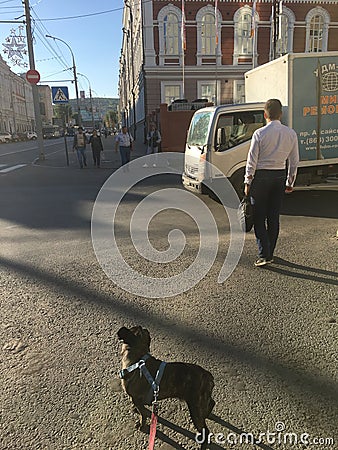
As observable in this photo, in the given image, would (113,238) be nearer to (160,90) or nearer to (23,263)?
(23,263)

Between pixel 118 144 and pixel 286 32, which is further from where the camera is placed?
pixel 286 32

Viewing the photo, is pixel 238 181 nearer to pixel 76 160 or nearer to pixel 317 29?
pixel 76 160

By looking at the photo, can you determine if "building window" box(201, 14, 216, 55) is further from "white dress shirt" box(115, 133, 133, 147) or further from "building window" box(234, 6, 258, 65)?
"white dress shirt" box(115, 133, 133, 147)

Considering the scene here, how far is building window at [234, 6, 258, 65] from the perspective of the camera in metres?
30.7

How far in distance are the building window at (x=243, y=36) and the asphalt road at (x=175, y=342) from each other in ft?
94.6

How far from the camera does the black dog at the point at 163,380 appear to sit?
2105 mm

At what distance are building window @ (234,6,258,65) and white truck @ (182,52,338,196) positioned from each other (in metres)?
25.2

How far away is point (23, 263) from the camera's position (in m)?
5.26

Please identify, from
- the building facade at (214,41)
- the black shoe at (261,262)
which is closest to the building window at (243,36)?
the building facade at (214,41)

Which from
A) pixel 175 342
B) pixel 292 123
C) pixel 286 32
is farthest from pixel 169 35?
pixel 175 342

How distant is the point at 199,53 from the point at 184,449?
1279 inches

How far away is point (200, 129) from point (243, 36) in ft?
87.0

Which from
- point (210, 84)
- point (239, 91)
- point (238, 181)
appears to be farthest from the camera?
point (239, 91)

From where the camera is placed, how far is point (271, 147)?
14.7 ft
